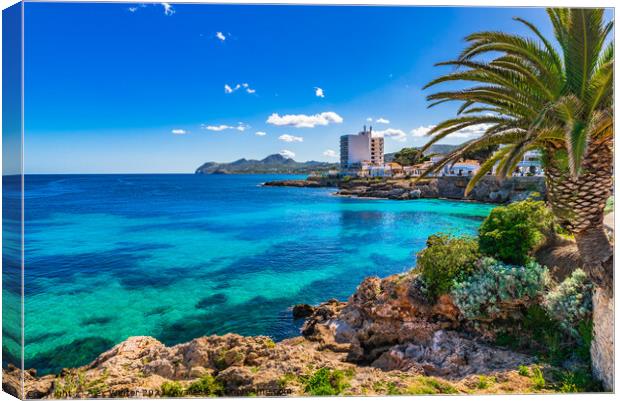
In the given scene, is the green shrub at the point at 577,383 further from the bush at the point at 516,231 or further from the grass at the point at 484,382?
the bush at the point at 516,231

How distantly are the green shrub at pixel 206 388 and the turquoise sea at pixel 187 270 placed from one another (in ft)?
8.62

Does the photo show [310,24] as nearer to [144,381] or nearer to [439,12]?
[439,12]

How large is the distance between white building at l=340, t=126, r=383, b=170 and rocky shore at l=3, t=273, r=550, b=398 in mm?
38355

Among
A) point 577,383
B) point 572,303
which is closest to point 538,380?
point 577,383

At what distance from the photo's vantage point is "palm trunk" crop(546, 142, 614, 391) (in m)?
4.10

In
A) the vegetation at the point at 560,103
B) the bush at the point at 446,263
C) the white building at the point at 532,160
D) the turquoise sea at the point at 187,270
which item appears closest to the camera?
the vegetation at the point at 560,103

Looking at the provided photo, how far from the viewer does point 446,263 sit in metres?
6.41

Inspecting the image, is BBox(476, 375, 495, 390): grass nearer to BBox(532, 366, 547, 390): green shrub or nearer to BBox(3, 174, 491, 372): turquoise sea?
BBox(532, 366, 547, 390): green shrub

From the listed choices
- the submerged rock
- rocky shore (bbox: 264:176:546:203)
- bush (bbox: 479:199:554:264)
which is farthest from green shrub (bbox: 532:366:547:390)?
rocky shore (bbox: 264:176:546:203)

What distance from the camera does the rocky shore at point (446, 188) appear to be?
110 ft

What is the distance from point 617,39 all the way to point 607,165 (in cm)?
177

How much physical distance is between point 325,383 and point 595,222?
171 inches

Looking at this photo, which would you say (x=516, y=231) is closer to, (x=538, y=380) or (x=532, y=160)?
(x=532, y=160)

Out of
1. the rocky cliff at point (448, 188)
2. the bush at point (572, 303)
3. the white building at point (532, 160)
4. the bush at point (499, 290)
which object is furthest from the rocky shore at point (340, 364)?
the rocky cliff at point (448, 188)
